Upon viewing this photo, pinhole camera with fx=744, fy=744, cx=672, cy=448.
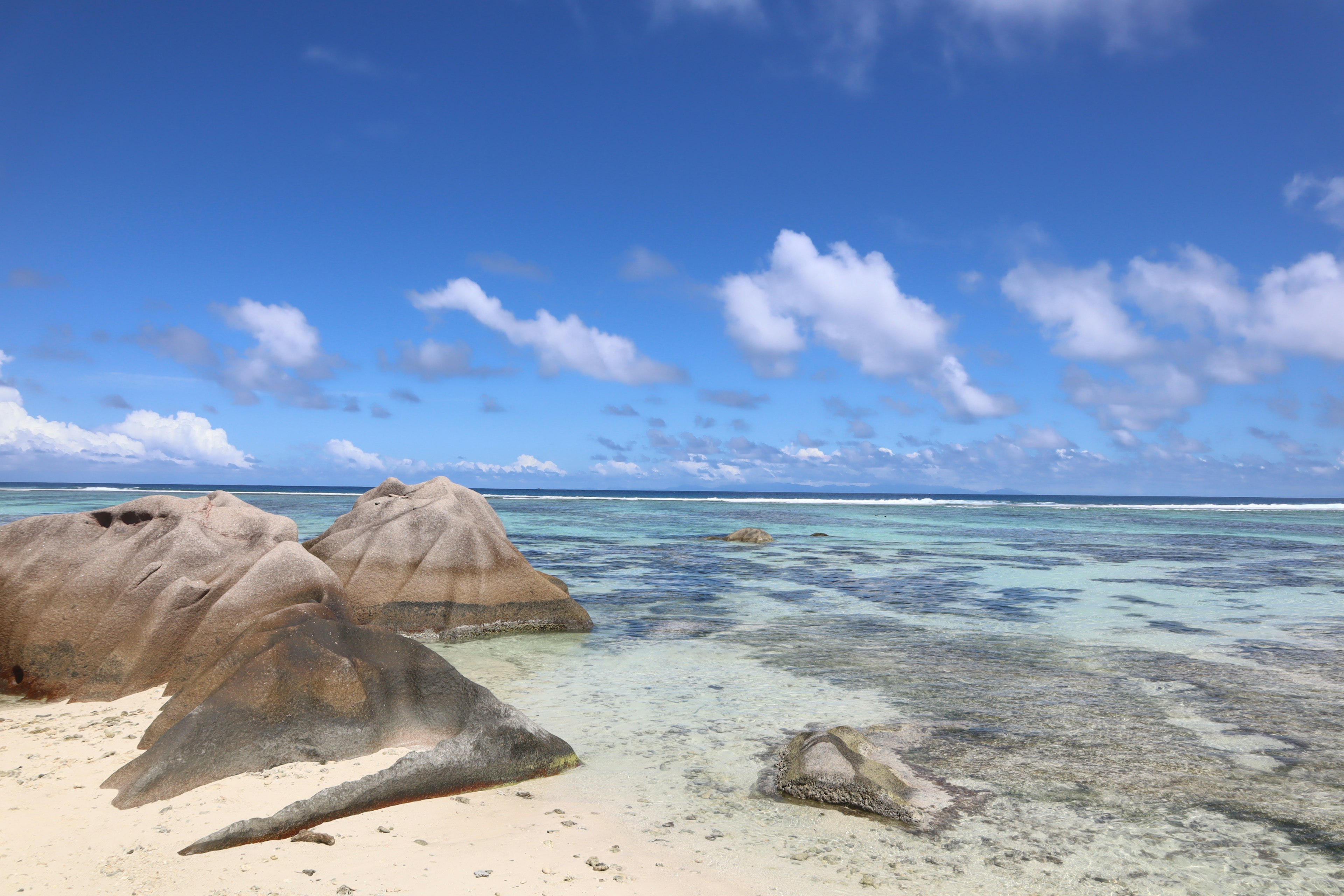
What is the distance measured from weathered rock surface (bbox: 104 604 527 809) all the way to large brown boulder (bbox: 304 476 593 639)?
4.99m

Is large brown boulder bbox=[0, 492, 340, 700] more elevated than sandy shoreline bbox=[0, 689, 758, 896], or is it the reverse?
large brown boulder bbox=[0, 492, 340, 700]

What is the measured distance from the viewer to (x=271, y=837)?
4492 millimetres

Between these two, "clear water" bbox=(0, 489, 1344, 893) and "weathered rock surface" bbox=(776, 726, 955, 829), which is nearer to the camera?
"clear water" bbox=(0, 489, 1344, 893)

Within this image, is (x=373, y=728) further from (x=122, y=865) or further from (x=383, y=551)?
(x=383, y=551)

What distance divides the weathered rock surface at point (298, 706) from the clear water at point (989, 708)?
1421 mm

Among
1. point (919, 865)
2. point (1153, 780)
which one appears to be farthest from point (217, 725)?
point (1153, 780)

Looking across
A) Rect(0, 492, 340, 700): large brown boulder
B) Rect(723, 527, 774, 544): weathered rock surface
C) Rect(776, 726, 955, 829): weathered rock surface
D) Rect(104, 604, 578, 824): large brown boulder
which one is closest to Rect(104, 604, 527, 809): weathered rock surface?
Rect(104, 604, 578, 824): large brown boulder

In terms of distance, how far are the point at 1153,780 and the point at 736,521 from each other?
40.3 metres

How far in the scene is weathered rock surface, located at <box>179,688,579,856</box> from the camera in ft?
14.8

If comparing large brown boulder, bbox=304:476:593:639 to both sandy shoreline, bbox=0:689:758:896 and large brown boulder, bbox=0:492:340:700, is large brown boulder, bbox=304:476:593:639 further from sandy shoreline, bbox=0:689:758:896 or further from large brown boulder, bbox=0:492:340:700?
sandy shoreline, bbox=0:689:758:896

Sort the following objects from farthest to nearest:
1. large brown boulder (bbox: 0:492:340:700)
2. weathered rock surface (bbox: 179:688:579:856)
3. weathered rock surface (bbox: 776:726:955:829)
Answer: large brown boulder (bbox: 0:492:340:700) < weathered rock surface (bbox: 776:726:955:829) < weathered rock surface (bbox: 179:688:579:856)

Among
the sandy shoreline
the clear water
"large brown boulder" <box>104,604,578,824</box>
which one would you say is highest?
"large brown boulder" <box>104,604,578,824</box>

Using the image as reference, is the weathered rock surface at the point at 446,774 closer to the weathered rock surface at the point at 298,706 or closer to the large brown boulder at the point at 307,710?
the large brown boulder at the point at 307,710

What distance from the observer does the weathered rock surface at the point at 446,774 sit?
4.51 metres
